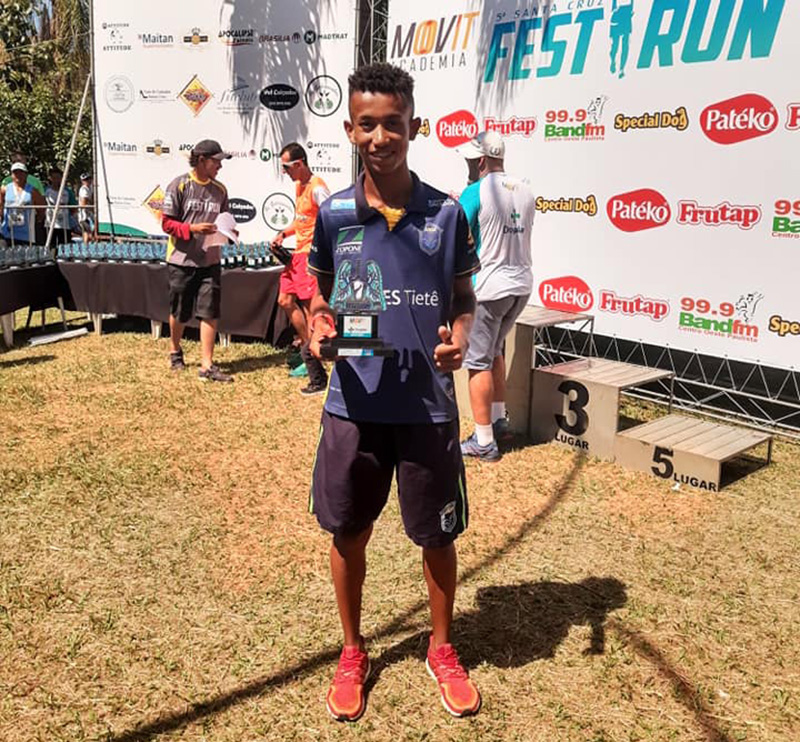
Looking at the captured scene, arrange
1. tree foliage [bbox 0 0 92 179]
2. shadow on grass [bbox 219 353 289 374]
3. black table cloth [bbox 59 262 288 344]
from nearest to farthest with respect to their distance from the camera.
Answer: shadow on grass [bbox 219 353 289 374] → black table cloth [bbox 59 262 288 344] → tree foliage [bbox 0 0 92 179]

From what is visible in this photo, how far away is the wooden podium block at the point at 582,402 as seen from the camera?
5168mm

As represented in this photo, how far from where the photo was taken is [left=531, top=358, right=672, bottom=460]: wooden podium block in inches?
203

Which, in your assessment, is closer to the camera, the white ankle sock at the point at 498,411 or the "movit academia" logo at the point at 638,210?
the white ankle sock at the point at 498,411

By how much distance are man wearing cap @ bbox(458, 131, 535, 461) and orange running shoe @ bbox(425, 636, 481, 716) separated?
2.39m

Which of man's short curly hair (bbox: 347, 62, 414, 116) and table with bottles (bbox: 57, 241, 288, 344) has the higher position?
man's short curly hair (bbox: 347, 62, 414, 116)

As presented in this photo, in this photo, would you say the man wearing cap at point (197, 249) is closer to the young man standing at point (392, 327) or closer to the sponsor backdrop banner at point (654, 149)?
the sponsor backdrop banner at point (654, 149)

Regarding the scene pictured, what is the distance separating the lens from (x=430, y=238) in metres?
2.41

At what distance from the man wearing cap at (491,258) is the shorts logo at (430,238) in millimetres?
2554

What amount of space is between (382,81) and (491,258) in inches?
110

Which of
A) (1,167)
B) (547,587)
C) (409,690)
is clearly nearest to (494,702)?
(409,690)

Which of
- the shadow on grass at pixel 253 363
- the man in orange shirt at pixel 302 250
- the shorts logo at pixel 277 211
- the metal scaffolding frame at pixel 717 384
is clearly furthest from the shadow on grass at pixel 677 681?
the shorts logo at pixel 277 211

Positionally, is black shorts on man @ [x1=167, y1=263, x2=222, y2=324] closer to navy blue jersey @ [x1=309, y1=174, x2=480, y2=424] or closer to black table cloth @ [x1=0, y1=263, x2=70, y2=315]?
black table cloth @ [x1=0, y1=263, x2=70, y2=315]

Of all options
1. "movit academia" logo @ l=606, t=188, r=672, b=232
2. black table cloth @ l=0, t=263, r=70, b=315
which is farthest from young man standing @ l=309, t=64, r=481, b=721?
black table cloth @ l=0, t=263, r=70, b=315

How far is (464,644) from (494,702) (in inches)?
14.0
